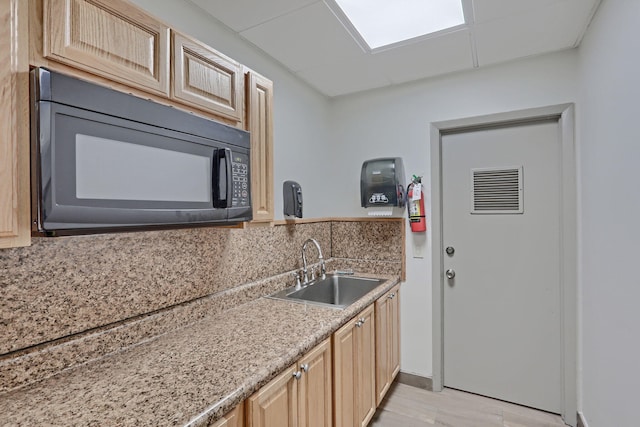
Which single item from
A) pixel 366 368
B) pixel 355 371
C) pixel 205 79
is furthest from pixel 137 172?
pixel 366 368

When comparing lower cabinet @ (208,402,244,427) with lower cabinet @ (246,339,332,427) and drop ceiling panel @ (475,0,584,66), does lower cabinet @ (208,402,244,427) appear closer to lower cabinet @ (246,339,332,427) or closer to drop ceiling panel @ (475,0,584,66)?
lower cabinet @ (246,339,332,427)

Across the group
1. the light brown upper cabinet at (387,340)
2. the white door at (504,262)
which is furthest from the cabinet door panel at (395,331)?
the white door at (504,262)

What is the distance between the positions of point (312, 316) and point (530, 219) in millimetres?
1690

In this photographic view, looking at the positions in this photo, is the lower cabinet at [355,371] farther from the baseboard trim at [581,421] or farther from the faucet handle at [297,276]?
the baseboard trim at [581,421]

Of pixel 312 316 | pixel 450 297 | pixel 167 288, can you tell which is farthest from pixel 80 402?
pixel 450 297

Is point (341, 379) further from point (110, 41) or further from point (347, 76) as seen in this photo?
point (347, 76)

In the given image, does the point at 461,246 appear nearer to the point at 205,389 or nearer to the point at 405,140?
the point at 405,140

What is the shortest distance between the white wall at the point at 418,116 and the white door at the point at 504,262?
172 mm

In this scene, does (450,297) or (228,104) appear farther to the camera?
(450,297)

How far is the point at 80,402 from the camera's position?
2.96ft

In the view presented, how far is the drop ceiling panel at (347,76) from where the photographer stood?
223 centimetres

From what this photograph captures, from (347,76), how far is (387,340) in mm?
1939

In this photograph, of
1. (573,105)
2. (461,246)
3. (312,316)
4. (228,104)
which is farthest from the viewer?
(461,246)

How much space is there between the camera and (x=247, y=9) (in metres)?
1.63
